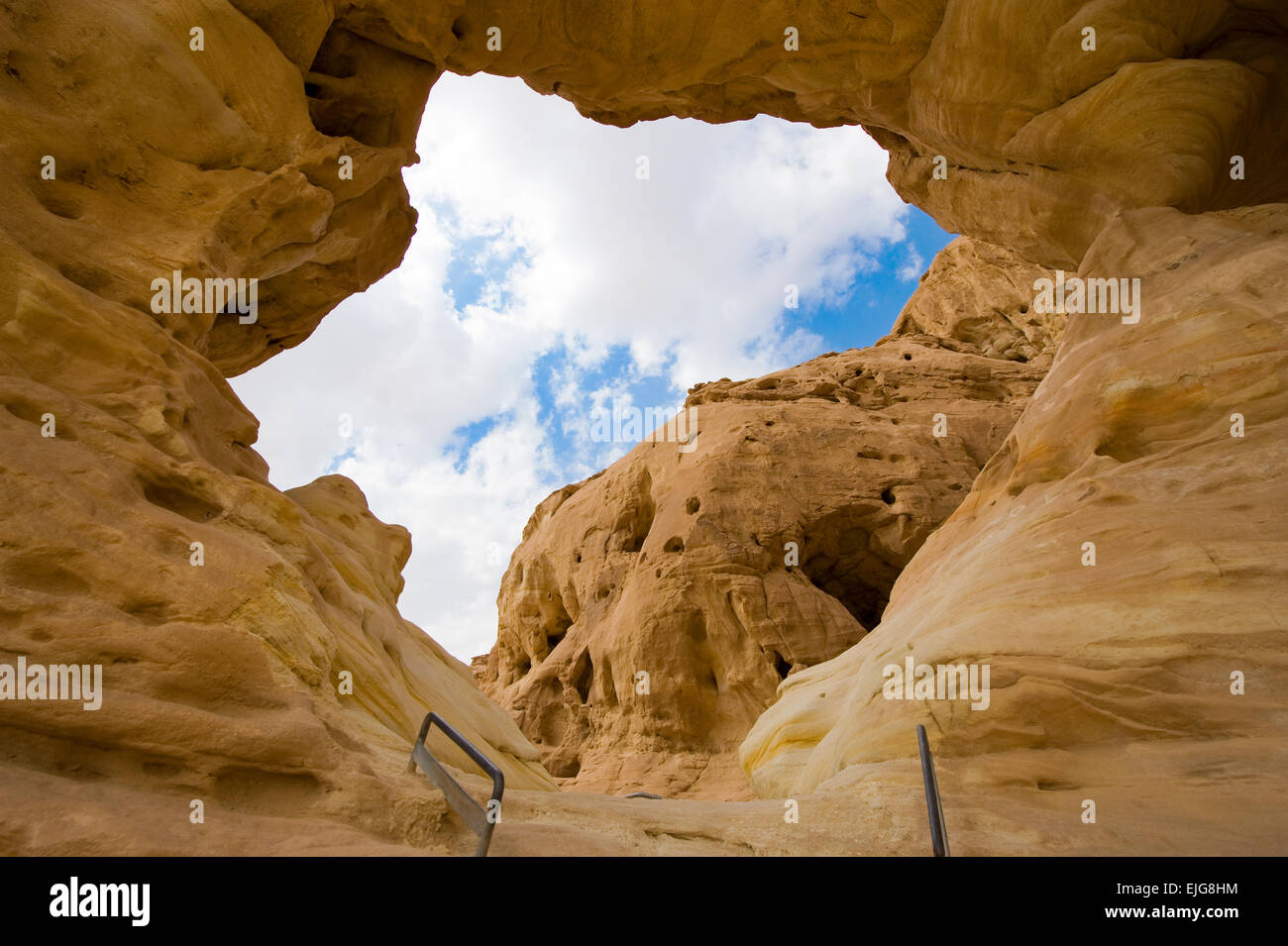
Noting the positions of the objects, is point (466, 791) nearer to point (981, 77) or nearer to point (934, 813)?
point (934, 813)

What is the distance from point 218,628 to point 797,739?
6.00m

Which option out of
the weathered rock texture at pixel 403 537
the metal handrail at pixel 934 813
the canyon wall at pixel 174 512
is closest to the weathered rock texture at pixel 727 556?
the weathered rock texture at pixel 403 537

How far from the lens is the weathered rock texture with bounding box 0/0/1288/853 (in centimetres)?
431

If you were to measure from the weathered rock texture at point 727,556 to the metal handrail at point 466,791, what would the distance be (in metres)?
11.4

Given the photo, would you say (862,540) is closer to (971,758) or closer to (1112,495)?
(1112,495)

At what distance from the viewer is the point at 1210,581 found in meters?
5.61

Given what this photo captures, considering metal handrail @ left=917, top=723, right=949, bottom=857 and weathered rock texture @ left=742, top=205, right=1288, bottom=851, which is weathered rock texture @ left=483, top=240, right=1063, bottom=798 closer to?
weathered rock texture @ left=742, top=205, right=1288, bottom=851

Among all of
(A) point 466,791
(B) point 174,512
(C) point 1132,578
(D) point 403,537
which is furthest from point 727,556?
(A) point 466,791

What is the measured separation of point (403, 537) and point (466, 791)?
21.3 feet

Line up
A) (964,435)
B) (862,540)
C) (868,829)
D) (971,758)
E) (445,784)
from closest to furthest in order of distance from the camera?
(445,784)
(868,829)
(971,758)
(862,540)
(964,435)

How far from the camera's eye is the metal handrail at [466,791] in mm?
3539

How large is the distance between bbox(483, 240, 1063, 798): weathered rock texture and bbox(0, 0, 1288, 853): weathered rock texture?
18.9 feet

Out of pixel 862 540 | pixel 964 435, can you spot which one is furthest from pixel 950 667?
pixel 964 435

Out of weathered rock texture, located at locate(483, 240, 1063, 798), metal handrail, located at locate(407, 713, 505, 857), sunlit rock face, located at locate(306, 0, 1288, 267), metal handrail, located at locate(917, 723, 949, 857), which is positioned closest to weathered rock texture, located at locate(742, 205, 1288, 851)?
metal handrail, located at locate(917, 723, 949, 857)
